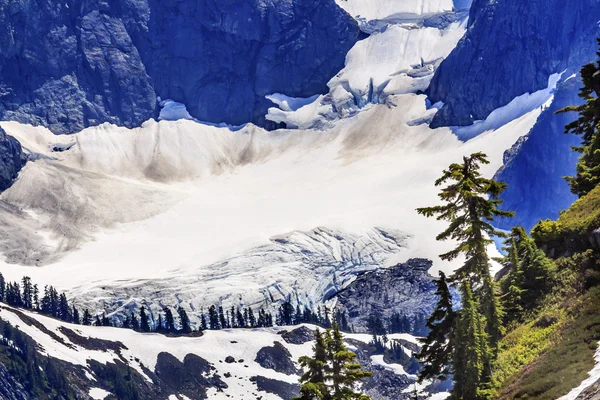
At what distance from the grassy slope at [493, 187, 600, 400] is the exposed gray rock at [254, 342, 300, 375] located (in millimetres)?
138414

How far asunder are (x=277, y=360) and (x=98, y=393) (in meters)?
38.7

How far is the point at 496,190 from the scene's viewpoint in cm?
5094

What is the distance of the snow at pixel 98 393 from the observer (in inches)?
6575

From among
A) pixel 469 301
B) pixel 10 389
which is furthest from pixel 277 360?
pixel 469 301

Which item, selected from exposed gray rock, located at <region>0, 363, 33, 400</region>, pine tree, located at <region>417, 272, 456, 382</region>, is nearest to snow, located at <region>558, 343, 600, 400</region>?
pine tree, located at <region>417, 272, 456, 382</region>

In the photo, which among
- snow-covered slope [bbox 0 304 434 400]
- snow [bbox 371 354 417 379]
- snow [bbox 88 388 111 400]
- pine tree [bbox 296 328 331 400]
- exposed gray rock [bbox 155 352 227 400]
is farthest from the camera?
snow [bbox 371 354 417 379]

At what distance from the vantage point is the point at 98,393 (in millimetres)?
168375

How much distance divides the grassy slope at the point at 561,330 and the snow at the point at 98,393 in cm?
12152

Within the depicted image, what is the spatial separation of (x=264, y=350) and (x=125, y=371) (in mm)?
30572

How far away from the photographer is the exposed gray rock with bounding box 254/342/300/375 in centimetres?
19262

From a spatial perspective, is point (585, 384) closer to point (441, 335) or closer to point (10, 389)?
point (441, 335)

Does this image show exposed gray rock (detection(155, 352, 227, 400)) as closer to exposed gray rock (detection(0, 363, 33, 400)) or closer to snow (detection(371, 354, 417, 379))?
exposed gray rock (detection(0, 363, 33, 400))

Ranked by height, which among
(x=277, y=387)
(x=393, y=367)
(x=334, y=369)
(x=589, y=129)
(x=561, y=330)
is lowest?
(x=561, y=330)

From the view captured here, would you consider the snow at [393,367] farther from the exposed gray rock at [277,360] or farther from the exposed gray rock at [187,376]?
the exposed gray rock at [187,376]
